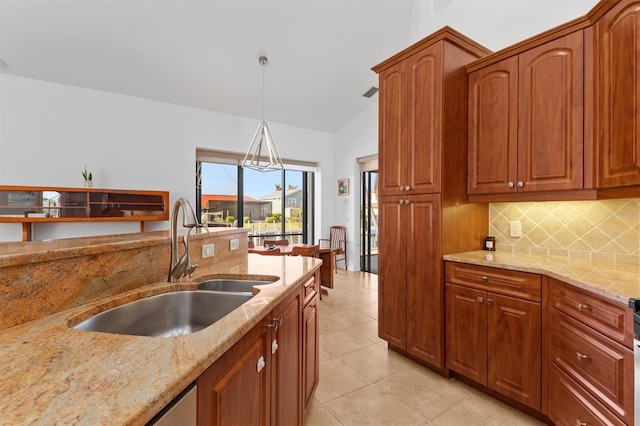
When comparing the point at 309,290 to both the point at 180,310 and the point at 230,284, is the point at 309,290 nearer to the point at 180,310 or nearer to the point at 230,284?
the point at 230,284

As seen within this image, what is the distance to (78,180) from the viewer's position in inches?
162

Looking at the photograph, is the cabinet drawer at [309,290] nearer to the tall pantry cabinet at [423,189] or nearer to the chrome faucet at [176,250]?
the chrome faucet at [176,250]

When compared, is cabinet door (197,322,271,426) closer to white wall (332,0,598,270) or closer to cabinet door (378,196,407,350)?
cabinet door (378,196,407,350)

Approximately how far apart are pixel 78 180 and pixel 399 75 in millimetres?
4360

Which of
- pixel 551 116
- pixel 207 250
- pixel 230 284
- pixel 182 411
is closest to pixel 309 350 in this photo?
pixel 230 284

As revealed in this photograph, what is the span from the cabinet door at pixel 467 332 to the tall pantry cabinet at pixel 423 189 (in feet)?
0.25

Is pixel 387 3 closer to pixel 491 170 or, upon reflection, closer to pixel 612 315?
pixel 491 170

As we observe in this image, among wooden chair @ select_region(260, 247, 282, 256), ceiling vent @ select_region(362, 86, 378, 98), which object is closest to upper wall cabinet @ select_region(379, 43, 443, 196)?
wooden chair @ select_region(260, 247, 282, 256)

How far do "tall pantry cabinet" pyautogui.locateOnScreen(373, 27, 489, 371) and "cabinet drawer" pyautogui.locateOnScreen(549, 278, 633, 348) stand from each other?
2.34 feet

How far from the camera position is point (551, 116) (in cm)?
199

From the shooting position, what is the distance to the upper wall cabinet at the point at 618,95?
1576 millimetres

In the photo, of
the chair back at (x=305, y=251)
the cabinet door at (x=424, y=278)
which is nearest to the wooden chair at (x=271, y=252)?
the chair back at (x=305, y=251)

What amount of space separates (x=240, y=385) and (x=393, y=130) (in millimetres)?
2290

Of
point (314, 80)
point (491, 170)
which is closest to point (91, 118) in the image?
point (314, 80)
